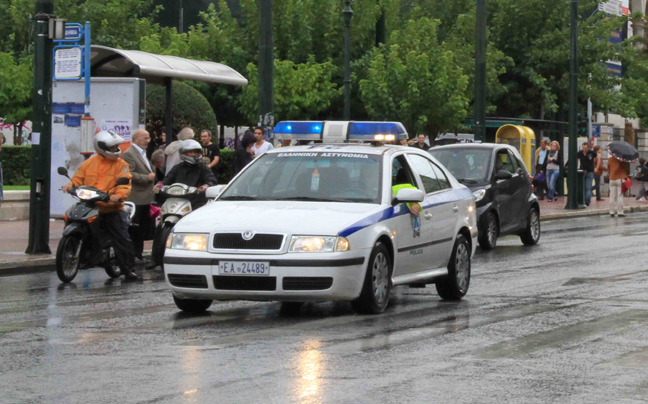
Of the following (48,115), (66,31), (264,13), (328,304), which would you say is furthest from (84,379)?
(264,13)

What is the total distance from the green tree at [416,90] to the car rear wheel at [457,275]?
2363 centimetres

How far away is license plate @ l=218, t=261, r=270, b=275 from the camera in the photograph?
10.2m

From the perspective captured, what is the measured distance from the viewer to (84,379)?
7594 mm

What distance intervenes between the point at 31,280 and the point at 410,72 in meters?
23.1

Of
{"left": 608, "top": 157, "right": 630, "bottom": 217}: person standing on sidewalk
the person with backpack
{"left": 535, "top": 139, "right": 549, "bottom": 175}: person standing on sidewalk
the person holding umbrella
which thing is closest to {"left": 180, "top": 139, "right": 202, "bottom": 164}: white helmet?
the person holding umbrella

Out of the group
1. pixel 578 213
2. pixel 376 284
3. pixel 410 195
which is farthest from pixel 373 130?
pixel 578 213

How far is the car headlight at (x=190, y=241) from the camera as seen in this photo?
10.5 m

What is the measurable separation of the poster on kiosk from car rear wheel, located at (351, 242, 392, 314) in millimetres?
10402

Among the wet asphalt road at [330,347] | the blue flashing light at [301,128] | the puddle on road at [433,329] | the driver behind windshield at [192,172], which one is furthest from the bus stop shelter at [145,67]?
the puddle on road at [433,329]

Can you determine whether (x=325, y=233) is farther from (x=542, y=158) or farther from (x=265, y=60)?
(x=542, y=158)

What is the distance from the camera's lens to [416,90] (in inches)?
1421

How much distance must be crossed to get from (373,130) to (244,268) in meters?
3.67

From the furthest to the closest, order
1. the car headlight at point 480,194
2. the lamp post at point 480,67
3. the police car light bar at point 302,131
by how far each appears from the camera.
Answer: the lamp post at point 480,67
the car headlight at point 480,194
the police car light bar at point 302,131

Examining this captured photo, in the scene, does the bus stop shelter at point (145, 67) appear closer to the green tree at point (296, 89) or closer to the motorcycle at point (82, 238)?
the motorcycle at point (82, 238)
